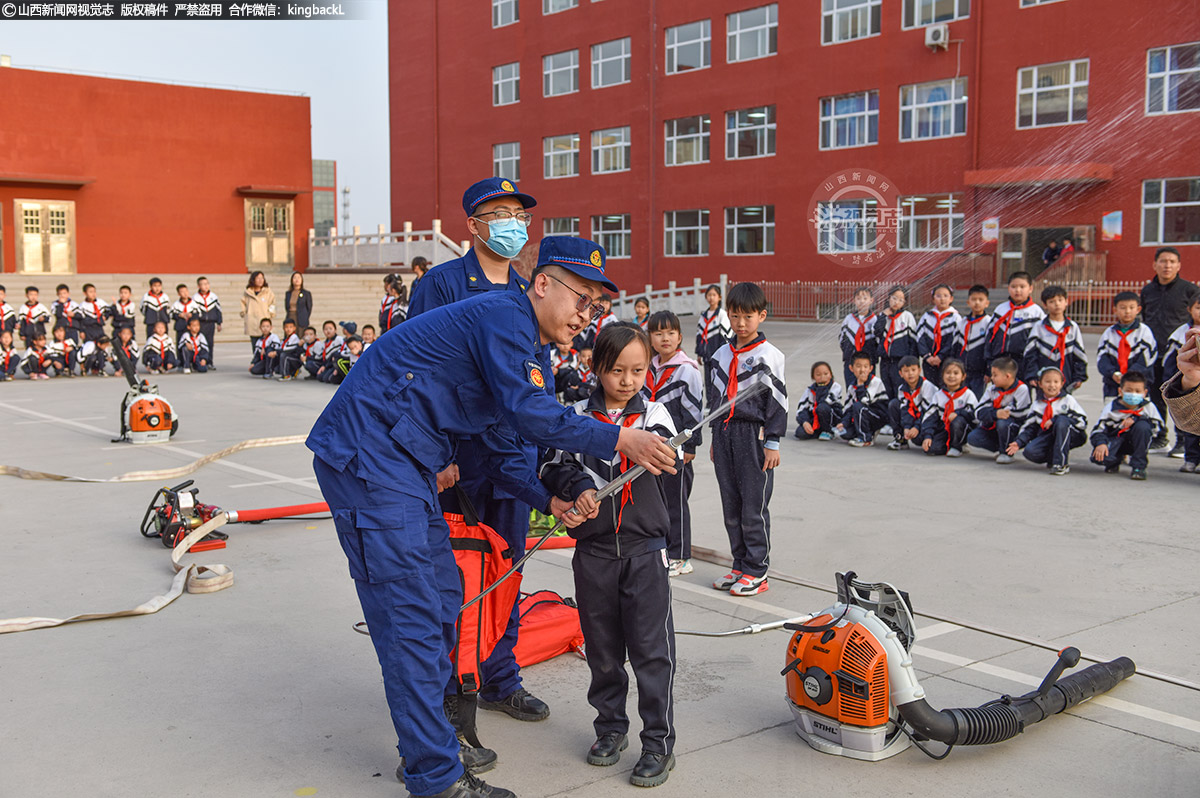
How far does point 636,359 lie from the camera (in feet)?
13.8

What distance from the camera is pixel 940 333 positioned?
13586 millimetres

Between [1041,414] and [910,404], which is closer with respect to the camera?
[1041,414]

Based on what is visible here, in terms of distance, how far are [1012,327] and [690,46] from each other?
1072 inches

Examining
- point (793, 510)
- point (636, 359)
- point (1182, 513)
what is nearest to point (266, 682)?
point (636, 359)

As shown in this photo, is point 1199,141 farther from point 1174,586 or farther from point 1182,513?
point 1174,586

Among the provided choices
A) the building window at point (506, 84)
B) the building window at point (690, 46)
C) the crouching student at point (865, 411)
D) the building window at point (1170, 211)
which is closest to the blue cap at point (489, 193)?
the crouching student at point (865, 411)

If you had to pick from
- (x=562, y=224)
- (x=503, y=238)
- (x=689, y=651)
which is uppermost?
(x=562, y=224)

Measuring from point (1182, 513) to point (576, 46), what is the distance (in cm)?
3531

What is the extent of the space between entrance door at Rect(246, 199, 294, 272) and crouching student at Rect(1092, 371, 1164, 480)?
113 feet

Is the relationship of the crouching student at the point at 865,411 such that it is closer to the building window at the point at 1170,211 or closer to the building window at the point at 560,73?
the building window at the point at 1170,211

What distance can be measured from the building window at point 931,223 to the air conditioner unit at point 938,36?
416 cm

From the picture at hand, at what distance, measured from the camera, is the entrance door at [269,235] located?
130 feet

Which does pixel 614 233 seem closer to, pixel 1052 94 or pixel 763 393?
pixel 1052 94

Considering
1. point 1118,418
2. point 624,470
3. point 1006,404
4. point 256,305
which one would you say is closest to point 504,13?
point 256,305
